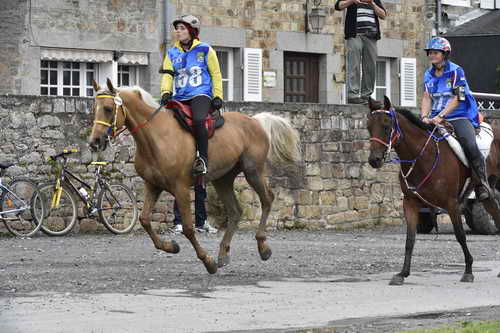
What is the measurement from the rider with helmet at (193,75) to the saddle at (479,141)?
2.50 m

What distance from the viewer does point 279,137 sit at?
56.7 feet

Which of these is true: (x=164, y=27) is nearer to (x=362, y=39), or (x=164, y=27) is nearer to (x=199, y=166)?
(x=362, y=39)

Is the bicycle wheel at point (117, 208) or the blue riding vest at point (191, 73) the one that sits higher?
the blue riding vest at point (191, 73)

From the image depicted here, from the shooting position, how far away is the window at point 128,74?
2892 cm

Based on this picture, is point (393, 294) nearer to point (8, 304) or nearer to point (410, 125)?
point (410, 125)

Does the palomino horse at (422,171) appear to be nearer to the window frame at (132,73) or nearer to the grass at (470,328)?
the grass at (470,328)

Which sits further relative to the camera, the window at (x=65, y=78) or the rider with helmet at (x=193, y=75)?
the window at (x=65, y=78)

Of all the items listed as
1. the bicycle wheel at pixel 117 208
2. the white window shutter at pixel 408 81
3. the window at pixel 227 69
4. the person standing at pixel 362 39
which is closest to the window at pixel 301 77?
the window at pixel 227 69

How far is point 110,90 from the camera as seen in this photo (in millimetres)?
14805

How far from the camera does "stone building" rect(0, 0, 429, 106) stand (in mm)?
27047

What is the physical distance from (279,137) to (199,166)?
2.29 meters

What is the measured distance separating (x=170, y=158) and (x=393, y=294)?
9.69 feet

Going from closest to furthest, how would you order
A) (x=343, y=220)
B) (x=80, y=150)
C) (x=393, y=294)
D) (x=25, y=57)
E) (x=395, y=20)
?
1. (x=393, y=294)
2. (x=80, y=150)
3. (x=343, y=220)
4. (x=25, y=57)
5. (x=395, y=20)

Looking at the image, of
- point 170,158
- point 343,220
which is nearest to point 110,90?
point 170,158
